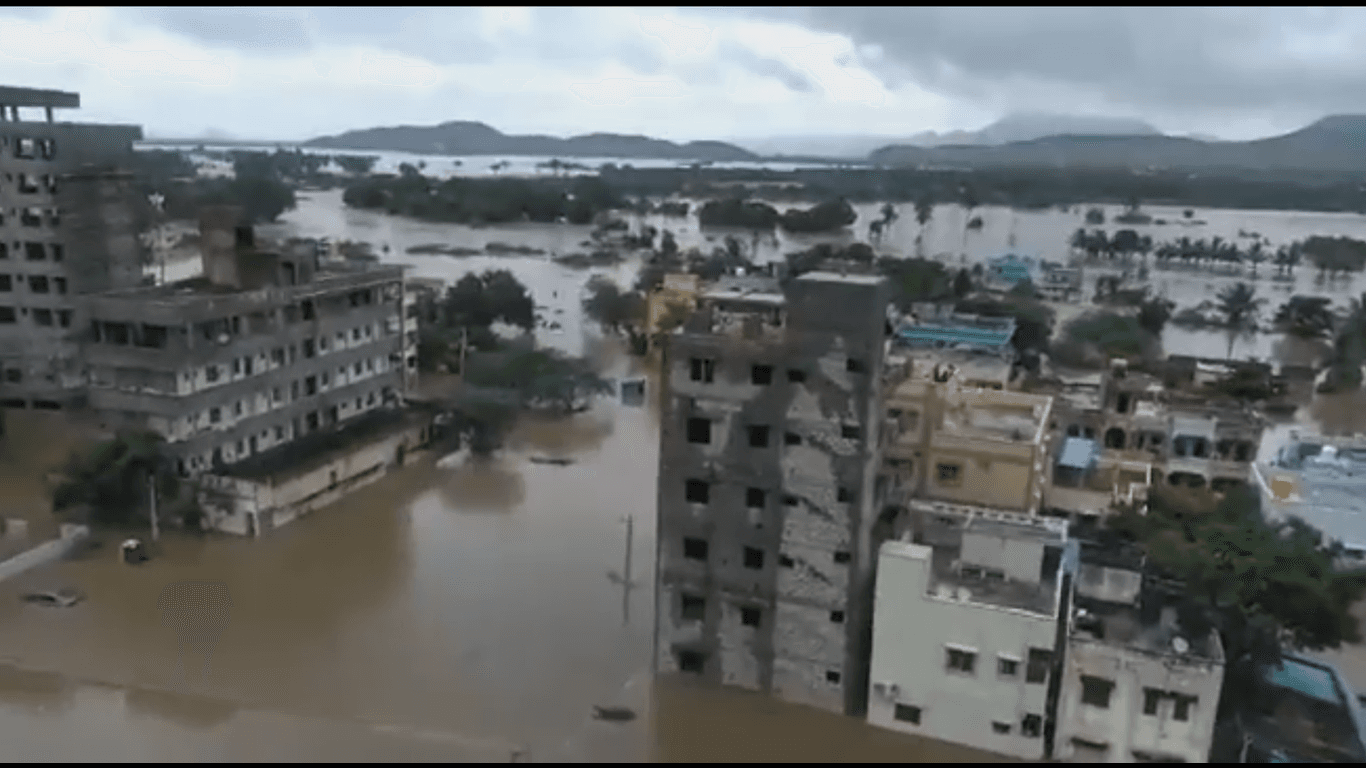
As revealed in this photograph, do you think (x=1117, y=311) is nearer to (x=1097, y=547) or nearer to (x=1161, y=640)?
(x=1097, y=547)

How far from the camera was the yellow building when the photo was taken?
41.7 feet

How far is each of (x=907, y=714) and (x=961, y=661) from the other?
2.64ft

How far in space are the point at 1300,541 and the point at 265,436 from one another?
47.7 feet

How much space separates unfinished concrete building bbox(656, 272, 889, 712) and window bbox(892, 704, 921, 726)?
0.54 meters

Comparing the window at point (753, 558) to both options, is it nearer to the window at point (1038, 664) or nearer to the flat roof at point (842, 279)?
the window at point (1038, 664)

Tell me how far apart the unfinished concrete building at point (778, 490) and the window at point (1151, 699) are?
259cm

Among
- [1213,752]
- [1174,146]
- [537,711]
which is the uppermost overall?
[1174,146]

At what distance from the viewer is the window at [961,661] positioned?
898 cm

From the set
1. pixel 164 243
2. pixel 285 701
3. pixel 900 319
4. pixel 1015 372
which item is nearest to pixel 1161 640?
pixel 285 701

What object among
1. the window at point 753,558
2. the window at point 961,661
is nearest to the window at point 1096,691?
the window at point 961,661

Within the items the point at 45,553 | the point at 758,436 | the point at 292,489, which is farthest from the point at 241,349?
the point at 758,436

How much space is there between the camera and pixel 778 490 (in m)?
9.78

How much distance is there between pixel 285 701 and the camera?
1038cm

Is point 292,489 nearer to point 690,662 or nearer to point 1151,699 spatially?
point 690,662
